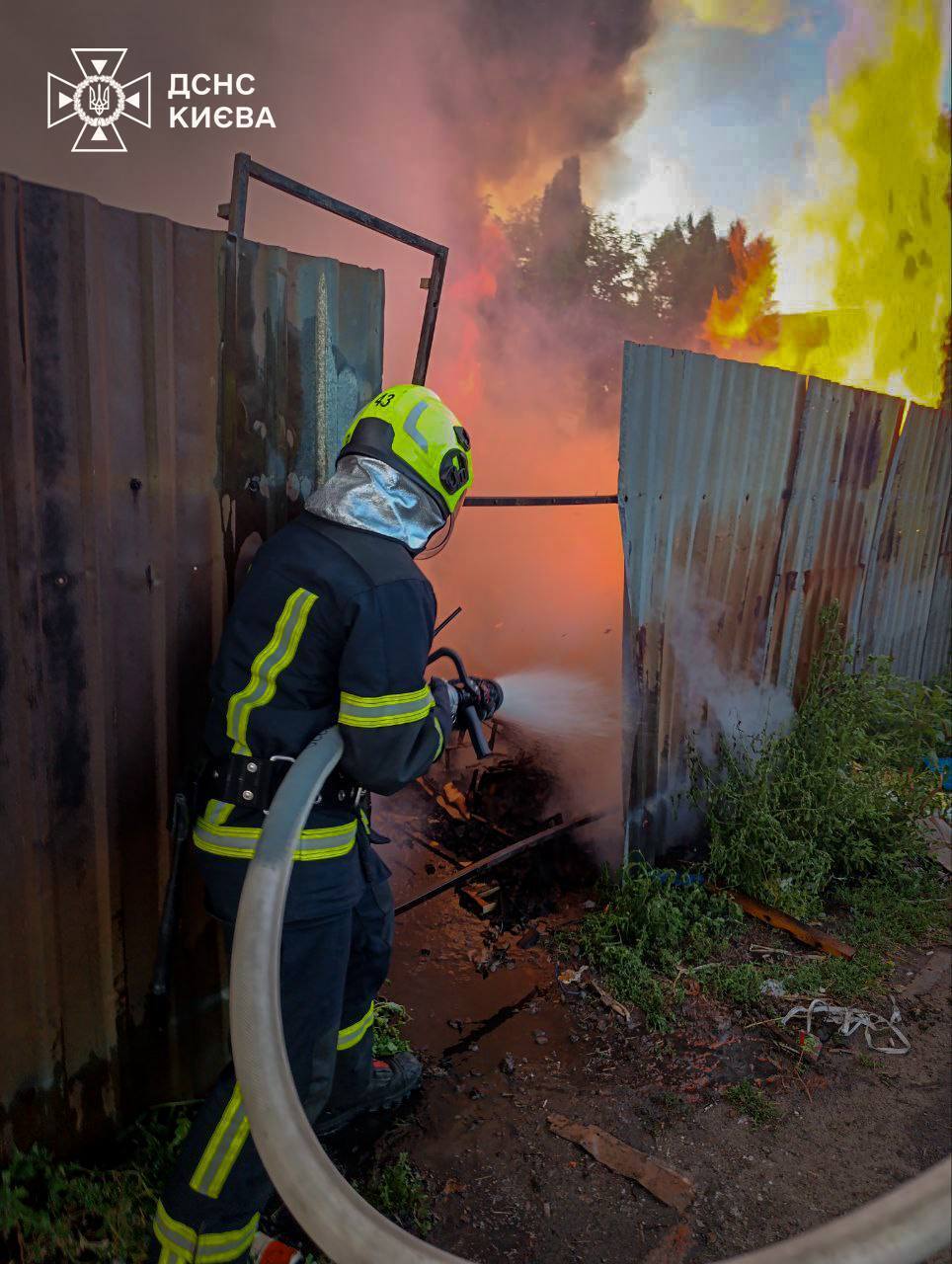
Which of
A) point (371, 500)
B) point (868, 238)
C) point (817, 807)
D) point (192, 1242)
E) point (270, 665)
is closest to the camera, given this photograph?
point (192, 1242)

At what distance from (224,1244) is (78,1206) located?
572 millimetres

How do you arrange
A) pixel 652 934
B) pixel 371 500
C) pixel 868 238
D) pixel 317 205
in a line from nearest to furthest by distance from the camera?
pixel 371 500 → pixel 317 205 → pixel 652 934 → pixel 868 238

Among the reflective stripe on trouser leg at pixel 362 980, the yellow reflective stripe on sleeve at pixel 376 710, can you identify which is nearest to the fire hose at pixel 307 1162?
the yellow reflective stripe on sleeve at pixel 376 710

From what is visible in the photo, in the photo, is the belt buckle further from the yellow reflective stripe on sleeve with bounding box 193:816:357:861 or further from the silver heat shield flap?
the silver heat shield flap

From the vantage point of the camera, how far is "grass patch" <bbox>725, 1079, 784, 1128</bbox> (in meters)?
3.08

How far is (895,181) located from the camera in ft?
35.8

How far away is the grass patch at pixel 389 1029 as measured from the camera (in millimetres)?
3357

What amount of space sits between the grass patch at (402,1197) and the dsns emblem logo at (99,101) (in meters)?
8.88

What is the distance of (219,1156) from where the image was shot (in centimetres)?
217

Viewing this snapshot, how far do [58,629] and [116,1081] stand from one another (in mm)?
1576

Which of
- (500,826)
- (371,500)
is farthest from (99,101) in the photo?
(500,826)

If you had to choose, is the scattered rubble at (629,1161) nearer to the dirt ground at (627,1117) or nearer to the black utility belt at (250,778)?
the dirt ground at (627,1117)

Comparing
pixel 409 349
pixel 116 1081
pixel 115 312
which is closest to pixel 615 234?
pixel 409 349

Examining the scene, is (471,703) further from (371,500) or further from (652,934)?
(652,934)
